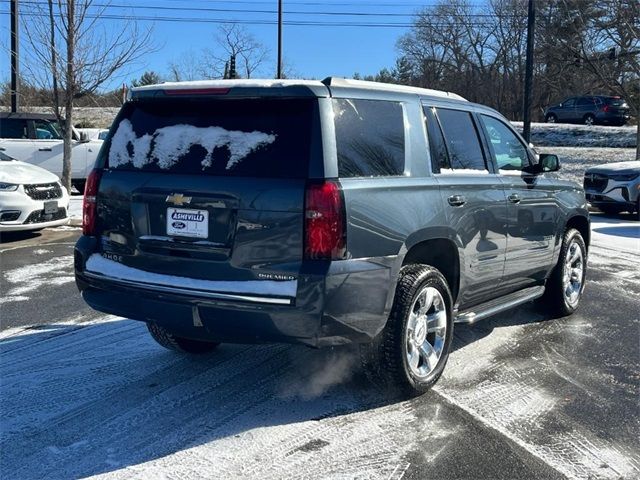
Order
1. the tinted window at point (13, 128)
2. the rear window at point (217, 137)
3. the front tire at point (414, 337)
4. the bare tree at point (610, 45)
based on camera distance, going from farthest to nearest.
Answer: the bare tree at point (610, 45) → the tinted window at point (13, 128) → the front tire at point (414, 337) → the rear window at point (217, 137)

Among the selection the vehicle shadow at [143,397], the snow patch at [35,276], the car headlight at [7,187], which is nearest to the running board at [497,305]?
the vehicle shadow at [143,397]

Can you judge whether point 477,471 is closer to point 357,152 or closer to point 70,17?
point 357,152

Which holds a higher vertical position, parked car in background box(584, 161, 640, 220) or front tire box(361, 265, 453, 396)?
parked car in background box(584, 161, 640, 220)

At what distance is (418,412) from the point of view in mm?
4074

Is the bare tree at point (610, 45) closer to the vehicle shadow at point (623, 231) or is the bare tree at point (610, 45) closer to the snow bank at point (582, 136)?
the snow bank at point (582, 136)

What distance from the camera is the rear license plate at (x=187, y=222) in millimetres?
3740

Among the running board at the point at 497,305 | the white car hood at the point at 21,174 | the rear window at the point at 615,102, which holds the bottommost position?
the running board at the point at 497,305

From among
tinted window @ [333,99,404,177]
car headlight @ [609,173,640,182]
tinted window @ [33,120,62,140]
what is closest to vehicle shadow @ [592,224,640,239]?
car headlight @ [609,173,640,182]

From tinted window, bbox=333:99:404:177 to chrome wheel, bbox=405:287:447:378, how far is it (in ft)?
2.73

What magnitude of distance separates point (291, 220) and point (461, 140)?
1907 mm

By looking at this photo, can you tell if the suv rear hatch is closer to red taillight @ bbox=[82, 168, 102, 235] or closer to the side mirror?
red taillight @ bbox=[82, 168, 102, 235]

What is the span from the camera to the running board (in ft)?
15.6

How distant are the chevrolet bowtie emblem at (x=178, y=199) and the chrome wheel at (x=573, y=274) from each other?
3.82 meters

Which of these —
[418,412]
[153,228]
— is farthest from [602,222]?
[153,228]
